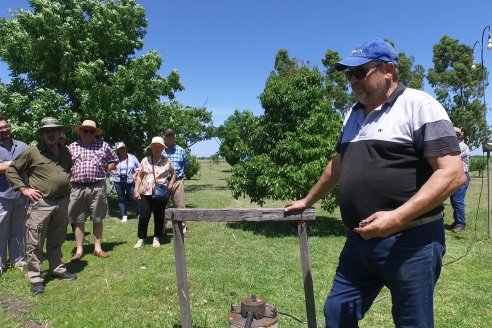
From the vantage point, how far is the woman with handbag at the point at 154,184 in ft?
23.6

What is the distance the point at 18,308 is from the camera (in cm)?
460

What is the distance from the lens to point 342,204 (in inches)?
98.9

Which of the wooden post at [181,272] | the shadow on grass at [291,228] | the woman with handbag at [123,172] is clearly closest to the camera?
the wooden post at [181,272]

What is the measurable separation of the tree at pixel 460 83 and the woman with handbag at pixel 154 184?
24.6 m

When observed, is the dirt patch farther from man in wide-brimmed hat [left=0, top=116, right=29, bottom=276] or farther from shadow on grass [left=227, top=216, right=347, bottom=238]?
shadow on grass [left=227, top=216, right=347, bottom=238]

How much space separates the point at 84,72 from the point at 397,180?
10.6m

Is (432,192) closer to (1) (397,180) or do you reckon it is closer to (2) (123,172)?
(1) (397,180)

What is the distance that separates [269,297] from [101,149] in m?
3.59

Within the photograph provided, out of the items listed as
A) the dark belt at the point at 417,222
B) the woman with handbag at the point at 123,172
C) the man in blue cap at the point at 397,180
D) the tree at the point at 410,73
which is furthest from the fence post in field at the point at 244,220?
the tree at the point at 410,73

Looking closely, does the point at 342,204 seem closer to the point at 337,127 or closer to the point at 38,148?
the point at 38,148

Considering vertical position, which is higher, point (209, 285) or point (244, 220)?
point (244, 220)

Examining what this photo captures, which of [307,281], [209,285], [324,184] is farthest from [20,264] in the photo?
[324,184]

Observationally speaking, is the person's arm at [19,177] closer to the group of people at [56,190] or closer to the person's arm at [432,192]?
the group of people at [56,190]

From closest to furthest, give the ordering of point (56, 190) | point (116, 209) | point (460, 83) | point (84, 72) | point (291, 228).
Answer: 1. point (56, 190)
2. point (291, 228)
3. point (84, 72)
4. point (116, 209)
5. point (460, 83)
